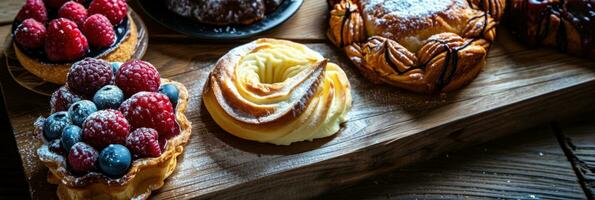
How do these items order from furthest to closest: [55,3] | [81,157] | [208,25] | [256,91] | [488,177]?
1. [208,25]
2. [488,177]
3. [55,3]
4. [256,91]
5. [81,157]

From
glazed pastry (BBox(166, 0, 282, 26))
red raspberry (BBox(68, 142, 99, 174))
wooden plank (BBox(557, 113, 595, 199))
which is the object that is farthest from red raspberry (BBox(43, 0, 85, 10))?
wooden plank (BBox(557, 113, 595, 199))

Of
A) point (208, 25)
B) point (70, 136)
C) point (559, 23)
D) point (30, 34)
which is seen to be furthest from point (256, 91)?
point (559, 23)

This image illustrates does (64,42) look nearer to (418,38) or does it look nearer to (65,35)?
(65,35)

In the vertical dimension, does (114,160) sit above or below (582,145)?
above

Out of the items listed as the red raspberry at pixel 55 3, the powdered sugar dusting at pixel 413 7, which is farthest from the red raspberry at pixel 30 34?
the powdered sugar dusting at pixel 413 7

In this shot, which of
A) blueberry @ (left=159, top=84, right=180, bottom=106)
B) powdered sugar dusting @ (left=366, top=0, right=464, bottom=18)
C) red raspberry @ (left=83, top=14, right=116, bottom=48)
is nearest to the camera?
blueberry @ (left=159, top=84, right=180, bottom=106)

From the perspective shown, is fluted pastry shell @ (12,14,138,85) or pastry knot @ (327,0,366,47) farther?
pastry knot @ (327,0,366,47)

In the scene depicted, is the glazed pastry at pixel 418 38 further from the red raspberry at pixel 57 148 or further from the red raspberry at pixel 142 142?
the red raspberry at pixel 57 148

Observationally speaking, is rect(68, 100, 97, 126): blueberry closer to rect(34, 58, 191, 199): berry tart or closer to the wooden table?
rect(34, 58, 191, 199): berry tart
